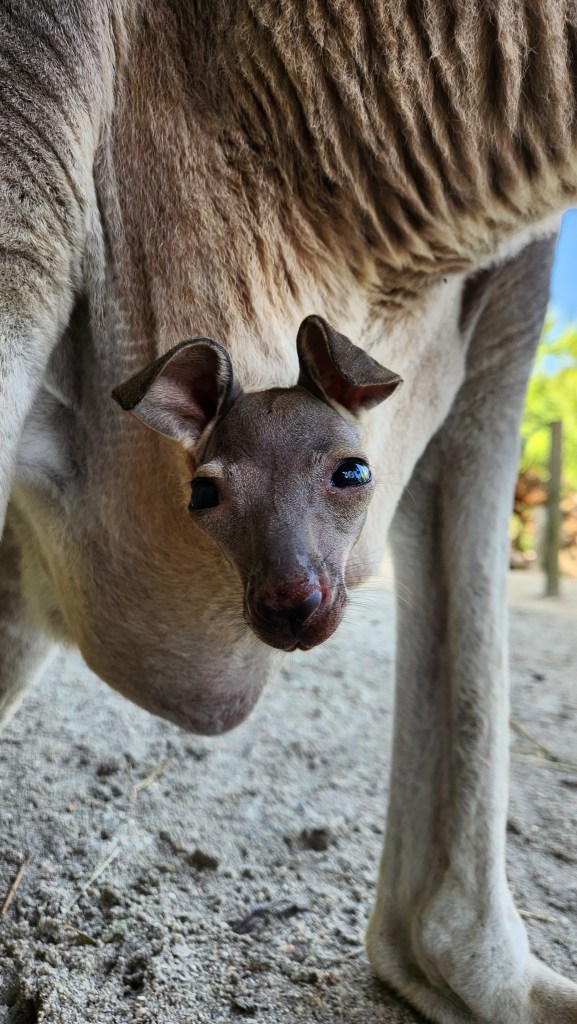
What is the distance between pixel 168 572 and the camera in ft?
5.07

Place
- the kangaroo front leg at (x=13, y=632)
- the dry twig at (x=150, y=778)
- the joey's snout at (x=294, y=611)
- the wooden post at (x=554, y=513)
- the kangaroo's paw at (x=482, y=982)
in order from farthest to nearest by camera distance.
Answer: the wooden post at (x=554, y=513), the dry twig at (x=150, y=778), the kangaroo front leg at (x=13, y=632), the kangaroo's paw at (x=482, y=982), the joey's snout at (x=294, y=611)

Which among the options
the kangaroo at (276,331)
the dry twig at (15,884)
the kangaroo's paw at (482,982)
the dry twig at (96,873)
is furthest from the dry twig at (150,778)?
the kangaroo's paw at (482,982)

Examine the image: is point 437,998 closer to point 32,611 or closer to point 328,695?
point 32,611

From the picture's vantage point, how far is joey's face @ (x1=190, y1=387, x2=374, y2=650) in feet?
3.66

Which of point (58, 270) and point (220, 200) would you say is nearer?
point (58, 270)

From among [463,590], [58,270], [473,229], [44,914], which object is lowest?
[44,914]

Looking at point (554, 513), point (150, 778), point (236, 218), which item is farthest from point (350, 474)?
point (554, 513)

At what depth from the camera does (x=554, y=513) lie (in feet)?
24.0

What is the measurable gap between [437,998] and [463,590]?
781mm

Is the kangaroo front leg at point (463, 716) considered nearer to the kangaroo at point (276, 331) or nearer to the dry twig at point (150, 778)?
the kangaroo at point (276, 331)

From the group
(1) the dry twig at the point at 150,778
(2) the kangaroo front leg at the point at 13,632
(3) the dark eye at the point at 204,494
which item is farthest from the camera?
(1) the dry twig at the point at 150,778

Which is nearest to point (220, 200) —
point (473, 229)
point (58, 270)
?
point (58, 270)

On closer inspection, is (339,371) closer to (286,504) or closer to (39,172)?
(286,504)

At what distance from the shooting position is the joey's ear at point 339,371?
3.99 ft
